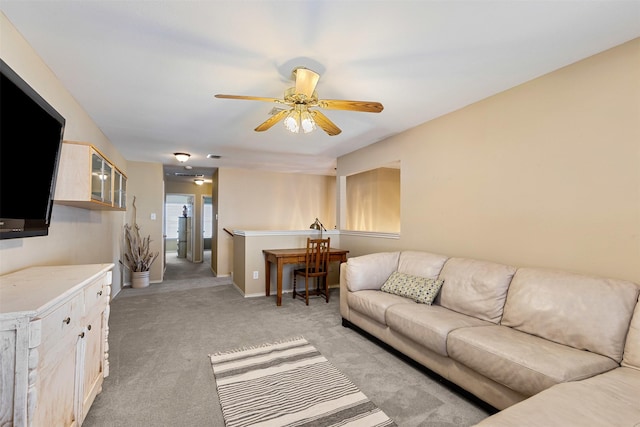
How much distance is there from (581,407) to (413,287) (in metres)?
1.63

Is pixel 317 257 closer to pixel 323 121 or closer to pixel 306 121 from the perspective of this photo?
pixel 323 121

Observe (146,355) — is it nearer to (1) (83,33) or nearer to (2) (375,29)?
(1) (83,33)

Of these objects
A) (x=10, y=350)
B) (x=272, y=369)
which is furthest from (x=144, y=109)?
(x=272, y=369)

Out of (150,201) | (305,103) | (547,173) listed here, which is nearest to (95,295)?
(305,103)

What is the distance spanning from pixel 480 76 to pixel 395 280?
1962 mm

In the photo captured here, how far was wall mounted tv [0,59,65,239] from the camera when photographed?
1.40 metres

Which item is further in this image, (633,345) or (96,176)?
(96,176)

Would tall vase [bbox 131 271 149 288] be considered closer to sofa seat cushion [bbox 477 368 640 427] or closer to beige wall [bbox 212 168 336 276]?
beige wall [bbox 212 168 336 276]

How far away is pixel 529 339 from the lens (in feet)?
6.21

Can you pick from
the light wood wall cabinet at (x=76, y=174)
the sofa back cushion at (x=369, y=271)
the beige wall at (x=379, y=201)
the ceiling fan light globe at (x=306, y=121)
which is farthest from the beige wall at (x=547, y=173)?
the light wood wall cabinet at (x=76, y=174)

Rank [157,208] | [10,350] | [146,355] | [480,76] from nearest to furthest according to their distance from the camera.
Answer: [10,350] → [480,76] → [146,355] → [157,208]

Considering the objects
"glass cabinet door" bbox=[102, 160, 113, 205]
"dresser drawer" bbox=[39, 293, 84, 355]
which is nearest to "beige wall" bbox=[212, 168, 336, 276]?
"glass cabinet door" bbox=[102, 160, 113, 205]

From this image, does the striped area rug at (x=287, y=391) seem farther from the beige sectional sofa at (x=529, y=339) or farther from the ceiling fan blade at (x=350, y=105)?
the ceiling fan blade at (x=350, y=105)

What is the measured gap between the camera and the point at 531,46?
6.32ft
